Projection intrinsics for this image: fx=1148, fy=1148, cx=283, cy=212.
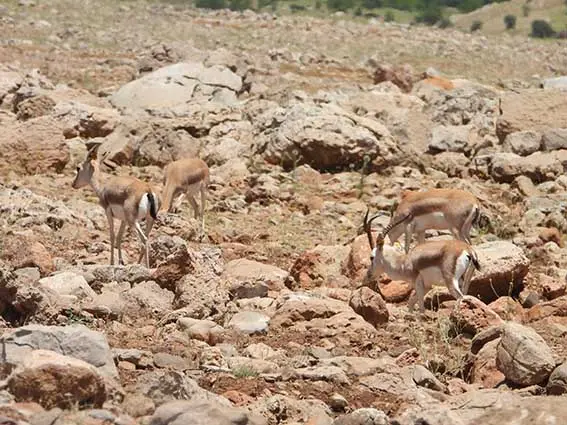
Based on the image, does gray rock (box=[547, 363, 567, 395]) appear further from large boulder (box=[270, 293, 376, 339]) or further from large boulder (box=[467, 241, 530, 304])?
large boulder (box=[467, 241, 530, 304])

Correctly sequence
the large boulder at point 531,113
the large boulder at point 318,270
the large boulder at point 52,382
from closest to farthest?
the large boulder at point 52,382, the large boulder at point 318,270, the large boulder at point 531,113

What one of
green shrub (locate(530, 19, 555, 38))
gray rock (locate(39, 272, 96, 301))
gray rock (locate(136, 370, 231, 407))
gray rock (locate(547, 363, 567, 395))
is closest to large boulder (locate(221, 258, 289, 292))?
gray rock (locate(39, 272, 96, 301))

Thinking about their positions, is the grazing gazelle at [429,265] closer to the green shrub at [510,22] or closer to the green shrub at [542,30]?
the green shrub at [542,30]

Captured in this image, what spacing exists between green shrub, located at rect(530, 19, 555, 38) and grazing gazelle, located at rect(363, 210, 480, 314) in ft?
181

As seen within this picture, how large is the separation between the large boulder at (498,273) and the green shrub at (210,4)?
5102 cm

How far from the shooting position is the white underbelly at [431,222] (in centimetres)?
1305

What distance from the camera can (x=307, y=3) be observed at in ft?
242

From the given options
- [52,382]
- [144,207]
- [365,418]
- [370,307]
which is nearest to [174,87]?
[144,207]

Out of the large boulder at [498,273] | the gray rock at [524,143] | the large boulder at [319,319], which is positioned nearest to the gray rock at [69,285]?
A: the large boulder at [319,319]

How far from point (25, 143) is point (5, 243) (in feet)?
18.5

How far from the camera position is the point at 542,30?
65.2 meters

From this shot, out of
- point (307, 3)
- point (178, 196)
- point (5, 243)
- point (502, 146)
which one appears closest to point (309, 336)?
point (5, 243)

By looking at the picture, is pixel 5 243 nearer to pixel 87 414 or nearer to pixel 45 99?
pixel 87 414

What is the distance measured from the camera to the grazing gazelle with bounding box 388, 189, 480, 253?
12.9 m
